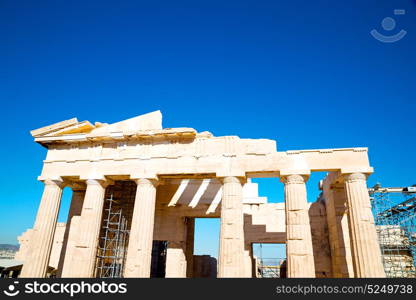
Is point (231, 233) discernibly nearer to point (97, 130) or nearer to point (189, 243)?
point (189, 243)

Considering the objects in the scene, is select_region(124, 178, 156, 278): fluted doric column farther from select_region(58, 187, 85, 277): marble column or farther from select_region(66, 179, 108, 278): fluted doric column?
select_region(58, 187, 85, 277): marble column

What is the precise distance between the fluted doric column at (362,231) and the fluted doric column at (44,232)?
1407 cm

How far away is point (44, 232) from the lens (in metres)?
14.8

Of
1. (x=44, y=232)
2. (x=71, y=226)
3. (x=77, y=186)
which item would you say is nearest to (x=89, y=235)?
(x=44, y=232)

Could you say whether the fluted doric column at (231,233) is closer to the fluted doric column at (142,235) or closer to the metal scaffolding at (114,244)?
the fluted doric column at (142,235)

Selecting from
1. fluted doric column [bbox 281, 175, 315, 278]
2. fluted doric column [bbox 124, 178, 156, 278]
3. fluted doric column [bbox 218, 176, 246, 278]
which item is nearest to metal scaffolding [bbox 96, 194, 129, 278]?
fluted doric column [bbox 124, 178, 156, 278]

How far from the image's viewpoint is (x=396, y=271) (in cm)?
1777

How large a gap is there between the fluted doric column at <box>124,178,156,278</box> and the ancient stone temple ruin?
0.15 feet

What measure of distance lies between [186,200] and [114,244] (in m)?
5.12

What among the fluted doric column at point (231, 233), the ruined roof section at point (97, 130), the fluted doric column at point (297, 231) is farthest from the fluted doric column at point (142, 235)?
the fluted doric column at point (297, 231)

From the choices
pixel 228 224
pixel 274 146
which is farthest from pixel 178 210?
pixel 274 146

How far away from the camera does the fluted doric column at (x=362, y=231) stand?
11742 millimetres

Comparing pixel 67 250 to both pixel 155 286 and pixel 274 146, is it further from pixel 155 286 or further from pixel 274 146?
pixel 274 146

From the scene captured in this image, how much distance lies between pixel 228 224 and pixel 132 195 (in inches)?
321
